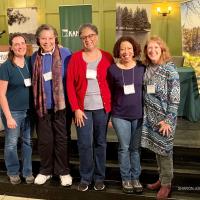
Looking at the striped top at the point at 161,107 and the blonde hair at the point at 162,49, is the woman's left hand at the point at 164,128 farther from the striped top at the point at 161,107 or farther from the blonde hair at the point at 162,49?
the blonde hair at the point at 162,49

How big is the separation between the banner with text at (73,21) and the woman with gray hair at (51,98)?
126 inches

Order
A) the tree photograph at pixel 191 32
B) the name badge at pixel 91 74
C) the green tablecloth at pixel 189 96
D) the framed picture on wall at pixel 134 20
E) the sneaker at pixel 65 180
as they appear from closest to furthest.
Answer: the name badge at pixel 91 74
the sneaker at pixel 65 180
the green tablecloth at pixel 189 96
the tree photograph at pixel 191 32
the framed picture on wall at pixel 134 20

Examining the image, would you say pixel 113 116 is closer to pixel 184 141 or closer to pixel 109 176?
pixel 109 176

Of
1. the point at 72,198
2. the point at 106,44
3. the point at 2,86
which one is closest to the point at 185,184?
the point at 72,198

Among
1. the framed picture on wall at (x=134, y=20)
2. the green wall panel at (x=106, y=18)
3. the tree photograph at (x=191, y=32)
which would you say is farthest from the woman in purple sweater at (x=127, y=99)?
the green wall panel at (x=106, y=18)

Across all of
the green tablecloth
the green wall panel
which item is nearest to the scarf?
the green tablecloth

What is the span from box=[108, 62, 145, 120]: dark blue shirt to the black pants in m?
0.48

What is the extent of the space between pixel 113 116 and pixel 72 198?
32.4 inches

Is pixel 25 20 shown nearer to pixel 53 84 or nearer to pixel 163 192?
pixel 53 84

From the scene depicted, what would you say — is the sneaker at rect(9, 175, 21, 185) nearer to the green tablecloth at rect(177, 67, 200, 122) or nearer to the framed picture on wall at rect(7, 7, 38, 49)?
the green tablecloth at rect(177, 67, 200, 122)

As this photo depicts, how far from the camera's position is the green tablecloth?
4.04 meters

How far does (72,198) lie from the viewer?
2727 millimetres

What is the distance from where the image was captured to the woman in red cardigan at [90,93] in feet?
7.86

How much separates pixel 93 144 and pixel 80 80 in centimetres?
54
